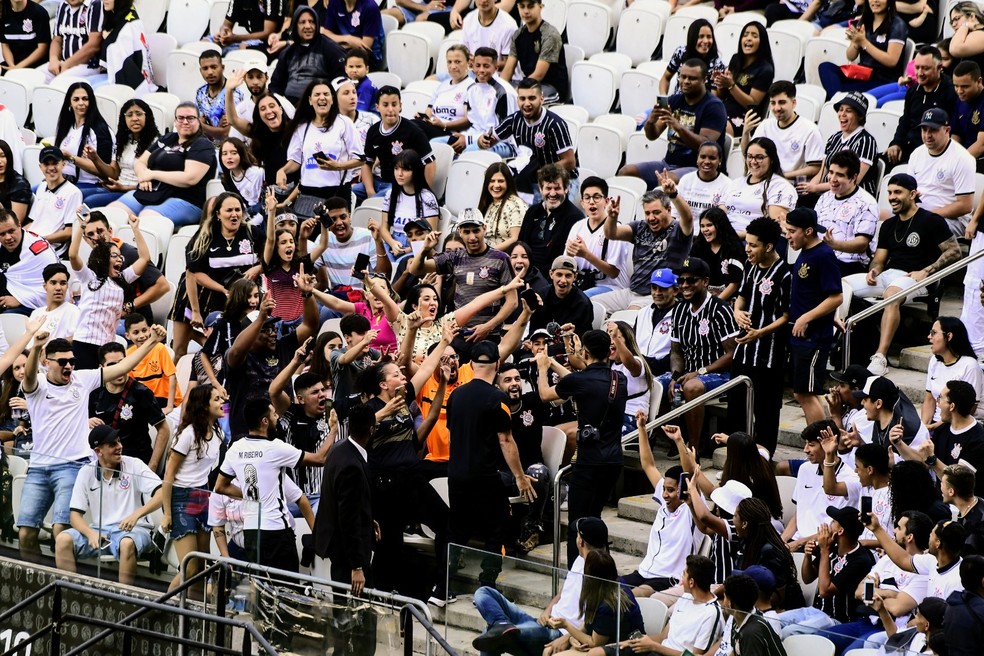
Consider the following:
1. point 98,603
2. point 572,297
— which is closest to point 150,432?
point 98,603

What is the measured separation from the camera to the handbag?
525 inches

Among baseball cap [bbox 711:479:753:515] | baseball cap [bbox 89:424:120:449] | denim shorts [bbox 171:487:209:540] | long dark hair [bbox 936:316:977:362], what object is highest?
long dark hair [bbox 936:316:977:362]

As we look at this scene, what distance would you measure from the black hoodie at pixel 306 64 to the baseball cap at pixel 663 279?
14.9 feet

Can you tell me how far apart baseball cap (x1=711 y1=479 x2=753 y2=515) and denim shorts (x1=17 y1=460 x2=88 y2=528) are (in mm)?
3835

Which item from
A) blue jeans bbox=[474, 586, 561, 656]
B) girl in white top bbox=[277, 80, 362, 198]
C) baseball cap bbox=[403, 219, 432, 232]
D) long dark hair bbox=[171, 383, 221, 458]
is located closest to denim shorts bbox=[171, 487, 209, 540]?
long dark hair bbox=[171, 383, 221, 458]

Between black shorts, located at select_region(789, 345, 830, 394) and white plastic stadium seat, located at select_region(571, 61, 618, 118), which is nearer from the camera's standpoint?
black shorts, located at select_region(789, 345, 830, 394)

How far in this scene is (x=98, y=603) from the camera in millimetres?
10367

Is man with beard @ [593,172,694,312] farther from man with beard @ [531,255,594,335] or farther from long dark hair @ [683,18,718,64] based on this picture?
long dark hair @ [683,18,718,64]

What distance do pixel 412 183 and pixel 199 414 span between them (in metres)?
3.18

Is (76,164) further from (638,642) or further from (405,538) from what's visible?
(638,642)

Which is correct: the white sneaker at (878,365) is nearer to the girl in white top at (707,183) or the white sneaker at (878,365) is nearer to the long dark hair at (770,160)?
the long dark hair at (770,160)

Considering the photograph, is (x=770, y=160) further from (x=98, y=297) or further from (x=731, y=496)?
(x=98, y=297)

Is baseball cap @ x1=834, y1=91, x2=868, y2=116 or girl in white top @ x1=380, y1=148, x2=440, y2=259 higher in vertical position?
baseball cap @ x1=834, y1=91, x2=868, y2=116

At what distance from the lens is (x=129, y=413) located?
432 inches
